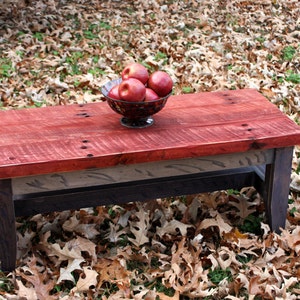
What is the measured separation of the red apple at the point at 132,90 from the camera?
2971 millimetres

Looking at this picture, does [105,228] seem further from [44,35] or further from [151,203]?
[44,35]

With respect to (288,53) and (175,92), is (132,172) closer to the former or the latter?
(175,92)

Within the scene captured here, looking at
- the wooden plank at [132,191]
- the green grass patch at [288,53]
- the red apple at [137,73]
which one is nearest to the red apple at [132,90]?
the red apple at [137,73]

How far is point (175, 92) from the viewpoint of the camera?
5672mm

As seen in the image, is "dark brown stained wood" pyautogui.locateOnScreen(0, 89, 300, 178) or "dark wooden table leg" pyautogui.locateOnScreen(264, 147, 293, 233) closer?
"dark brown stained wood" pyautogui.locateOnScreen(0, 89, 300, 178)

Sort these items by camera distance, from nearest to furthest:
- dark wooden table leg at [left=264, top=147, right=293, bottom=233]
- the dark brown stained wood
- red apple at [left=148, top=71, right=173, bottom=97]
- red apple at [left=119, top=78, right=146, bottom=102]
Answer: the dark brown stained wood → red apple at [left=119, top=78, right=146, bottom=102] → red apple at [left=148, top=71, right=173, bottom=97] → dark wooden table leg at [left=264, top=147, right=293, bottom=233]

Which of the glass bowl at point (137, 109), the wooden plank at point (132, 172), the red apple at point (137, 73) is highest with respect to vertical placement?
the red apple at point (137, 73)

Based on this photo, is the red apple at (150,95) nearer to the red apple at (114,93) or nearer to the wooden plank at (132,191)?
the red apple at (114,93)

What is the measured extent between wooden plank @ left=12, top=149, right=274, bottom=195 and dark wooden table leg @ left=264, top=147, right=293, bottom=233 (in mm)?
57

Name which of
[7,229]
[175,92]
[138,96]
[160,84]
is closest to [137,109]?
[138,96]

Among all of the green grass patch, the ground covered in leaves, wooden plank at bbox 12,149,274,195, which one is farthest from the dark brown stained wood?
the green grass patch

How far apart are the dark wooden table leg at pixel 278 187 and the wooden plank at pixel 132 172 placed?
57mm

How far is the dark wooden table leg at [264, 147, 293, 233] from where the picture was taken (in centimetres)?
322

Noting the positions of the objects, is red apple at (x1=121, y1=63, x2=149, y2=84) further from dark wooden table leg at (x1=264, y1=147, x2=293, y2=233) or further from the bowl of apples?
dark wooden table leg at (x1=264, y1=147, x2=293, y2=233)
